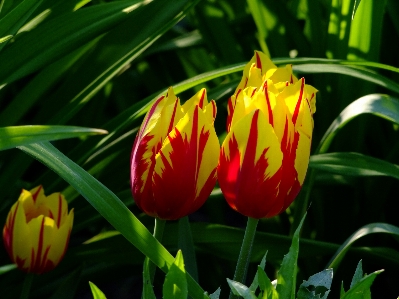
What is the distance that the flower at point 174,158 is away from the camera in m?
0.77

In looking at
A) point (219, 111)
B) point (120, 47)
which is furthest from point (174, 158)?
point (219, 111)

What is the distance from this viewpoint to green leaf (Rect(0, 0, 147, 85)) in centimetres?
119

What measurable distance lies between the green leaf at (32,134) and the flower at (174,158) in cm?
6

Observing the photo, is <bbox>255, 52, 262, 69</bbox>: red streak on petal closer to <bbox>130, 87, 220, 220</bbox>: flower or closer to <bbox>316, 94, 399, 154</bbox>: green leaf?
<bbox>130, 87, 220, 220</bbox>: flower

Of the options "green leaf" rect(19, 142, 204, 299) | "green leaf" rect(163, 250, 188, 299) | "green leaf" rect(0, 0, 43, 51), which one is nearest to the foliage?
"green leaf" rect(0, 0, 43, 51)

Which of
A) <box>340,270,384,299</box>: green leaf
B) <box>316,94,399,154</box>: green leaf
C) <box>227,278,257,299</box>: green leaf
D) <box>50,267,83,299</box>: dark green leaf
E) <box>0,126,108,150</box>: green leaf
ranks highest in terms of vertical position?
<box>0,126,108,150</box>: green leaf

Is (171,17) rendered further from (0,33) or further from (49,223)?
(49,223)

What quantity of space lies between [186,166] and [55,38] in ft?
1.68

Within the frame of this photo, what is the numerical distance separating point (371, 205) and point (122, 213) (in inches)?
30.8

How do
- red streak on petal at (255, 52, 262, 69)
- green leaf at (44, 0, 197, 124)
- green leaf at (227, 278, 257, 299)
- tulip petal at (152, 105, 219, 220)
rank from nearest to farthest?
green leaf at (227, 278, 257, 299)
tulip petal at (152, 105, 219, 220)
red streak on petal at (255, 52, 262, 69)
green leaf at (44, 0, 197, 124)

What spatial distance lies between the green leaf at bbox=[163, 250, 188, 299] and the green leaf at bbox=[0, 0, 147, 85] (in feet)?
1.95

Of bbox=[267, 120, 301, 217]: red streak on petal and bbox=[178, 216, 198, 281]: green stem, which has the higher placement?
bbox=[267, 120, 301, 217]: red streak on petal

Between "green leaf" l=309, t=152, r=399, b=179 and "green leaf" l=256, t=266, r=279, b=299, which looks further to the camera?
"green leaf" l=309, t=152, r=399, b=179

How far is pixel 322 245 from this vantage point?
49.1 inches
